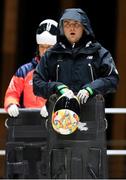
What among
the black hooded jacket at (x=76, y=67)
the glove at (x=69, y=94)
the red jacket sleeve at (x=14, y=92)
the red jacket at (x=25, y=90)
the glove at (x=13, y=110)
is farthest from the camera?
the red jacket at (x=25, y=90)

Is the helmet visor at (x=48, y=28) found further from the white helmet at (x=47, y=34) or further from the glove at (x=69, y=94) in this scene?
the glove at (x=69, y=94)

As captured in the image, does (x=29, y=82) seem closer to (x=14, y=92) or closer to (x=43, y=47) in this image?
(x=14, y=92)

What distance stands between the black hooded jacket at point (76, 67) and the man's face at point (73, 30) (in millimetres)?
31

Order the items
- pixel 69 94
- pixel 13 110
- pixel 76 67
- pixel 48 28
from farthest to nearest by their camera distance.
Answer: pixel 48 28
pixel 13 110
pixel 76 67
pixel 69 94

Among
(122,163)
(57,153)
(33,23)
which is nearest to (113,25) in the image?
(33,23)

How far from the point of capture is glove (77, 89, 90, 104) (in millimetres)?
3910

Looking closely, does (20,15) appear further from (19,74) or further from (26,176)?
(26,176)

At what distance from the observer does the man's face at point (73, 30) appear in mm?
4141

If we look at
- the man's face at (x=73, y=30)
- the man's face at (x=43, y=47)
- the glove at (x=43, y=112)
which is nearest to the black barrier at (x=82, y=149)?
the man's face at (x=73, y=30)

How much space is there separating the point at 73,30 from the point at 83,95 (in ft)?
1.65

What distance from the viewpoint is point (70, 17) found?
13.5 feet

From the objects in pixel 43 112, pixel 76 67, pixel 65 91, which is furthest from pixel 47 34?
pixel 65 91

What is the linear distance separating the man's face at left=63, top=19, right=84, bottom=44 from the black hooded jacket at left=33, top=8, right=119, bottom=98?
0.03 meters

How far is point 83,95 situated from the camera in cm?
391
